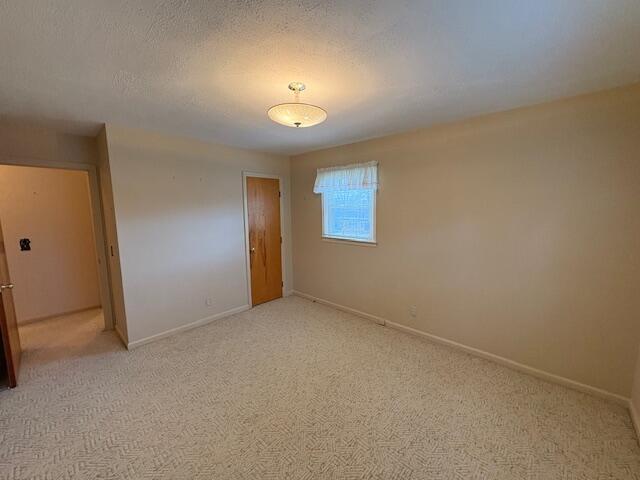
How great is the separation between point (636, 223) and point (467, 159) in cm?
124

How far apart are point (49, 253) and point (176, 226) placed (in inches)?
81.8

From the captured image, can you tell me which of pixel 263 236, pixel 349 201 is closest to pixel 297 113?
pixel 349 201

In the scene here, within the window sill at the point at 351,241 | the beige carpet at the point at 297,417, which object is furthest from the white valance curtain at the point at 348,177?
the beige carpet at the point at 297,417

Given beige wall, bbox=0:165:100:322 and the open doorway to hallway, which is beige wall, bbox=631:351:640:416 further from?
beige wall, bbox=0:165:100:322

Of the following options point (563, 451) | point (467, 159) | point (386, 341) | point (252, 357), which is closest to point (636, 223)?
point (467, 159)

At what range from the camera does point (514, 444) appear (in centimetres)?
171

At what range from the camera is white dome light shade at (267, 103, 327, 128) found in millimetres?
1684

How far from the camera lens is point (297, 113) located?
5.69 ft

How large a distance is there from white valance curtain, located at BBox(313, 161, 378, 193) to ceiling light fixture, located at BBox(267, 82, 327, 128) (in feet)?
5.16

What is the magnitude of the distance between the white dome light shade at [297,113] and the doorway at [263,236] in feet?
7.06

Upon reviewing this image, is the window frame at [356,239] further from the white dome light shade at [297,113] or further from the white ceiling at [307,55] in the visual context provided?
the white dome light shade at [297,113]

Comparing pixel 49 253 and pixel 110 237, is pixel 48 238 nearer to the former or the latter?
pixel 49 253

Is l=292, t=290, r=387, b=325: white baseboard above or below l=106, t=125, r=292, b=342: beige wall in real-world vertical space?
below

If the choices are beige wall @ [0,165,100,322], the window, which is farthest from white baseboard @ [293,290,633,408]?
beige wall @ [0,165,100,322]
